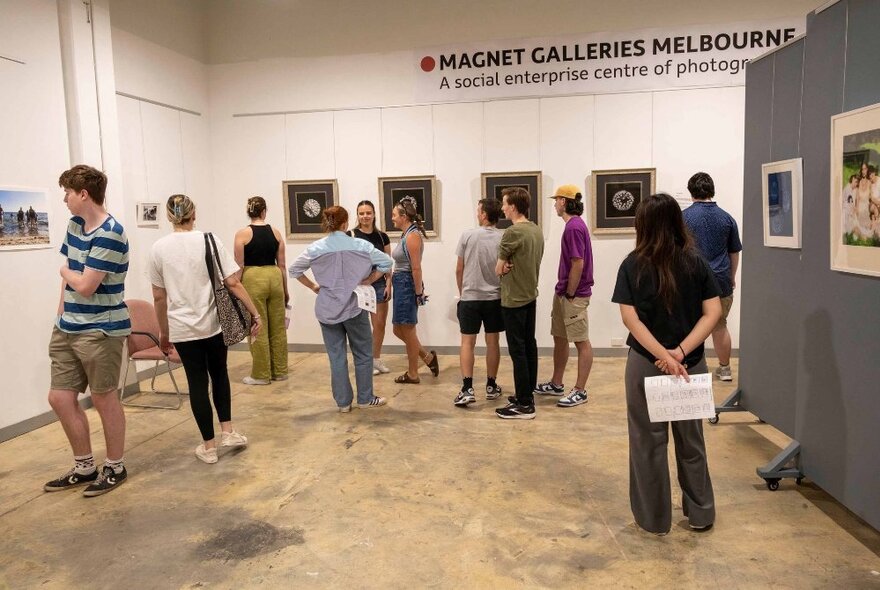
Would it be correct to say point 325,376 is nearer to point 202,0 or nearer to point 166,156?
point 166,156

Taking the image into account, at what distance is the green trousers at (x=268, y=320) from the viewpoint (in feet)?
20.1

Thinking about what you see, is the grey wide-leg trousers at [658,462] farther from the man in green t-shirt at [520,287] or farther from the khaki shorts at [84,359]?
the khaki shorts at [84,359]

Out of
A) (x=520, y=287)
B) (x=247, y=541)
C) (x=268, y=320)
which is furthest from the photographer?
(x=268, y=320)

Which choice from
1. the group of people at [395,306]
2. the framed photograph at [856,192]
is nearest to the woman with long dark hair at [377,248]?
the group of people at [395,306]

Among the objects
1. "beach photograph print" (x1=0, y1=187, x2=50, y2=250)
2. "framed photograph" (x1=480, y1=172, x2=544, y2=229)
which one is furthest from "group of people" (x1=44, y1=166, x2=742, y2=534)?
"beach photograph print" (x1=0, y1=187, x2=50, y2=250)

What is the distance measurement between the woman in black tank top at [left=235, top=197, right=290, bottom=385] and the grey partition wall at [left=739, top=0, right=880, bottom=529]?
13.9ft

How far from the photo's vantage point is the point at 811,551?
3012 millimetres

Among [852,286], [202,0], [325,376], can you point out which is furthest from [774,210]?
[202,0]

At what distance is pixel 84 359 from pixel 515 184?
16.3 ft

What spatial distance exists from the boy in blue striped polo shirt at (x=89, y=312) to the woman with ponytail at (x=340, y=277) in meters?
1.47

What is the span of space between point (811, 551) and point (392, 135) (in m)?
6.01

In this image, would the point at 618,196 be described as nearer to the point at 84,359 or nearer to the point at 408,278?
the point at 408,278

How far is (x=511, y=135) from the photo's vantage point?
7.26 metres

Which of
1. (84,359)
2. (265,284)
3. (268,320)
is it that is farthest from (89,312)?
(268,320)
